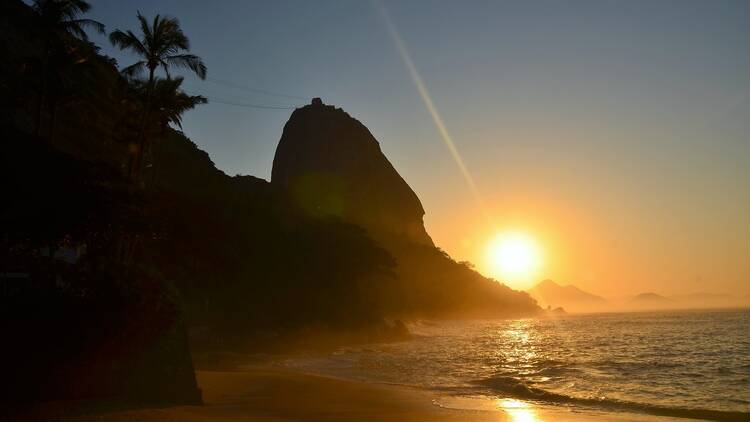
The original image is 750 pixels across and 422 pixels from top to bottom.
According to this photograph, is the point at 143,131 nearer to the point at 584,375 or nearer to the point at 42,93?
the point at 42,93

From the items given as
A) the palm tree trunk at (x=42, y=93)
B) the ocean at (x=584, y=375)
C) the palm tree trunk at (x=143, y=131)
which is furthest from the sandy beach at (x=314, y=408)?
the palm tree trunk at (x=42, y=93)

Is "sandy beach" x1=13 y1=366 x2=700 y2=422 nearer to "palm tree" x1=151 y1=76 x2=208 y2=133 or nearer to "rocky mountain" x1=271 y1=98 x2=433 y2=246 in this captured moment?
"palm tree" x1=151 y1=76 x2=208 y2=133

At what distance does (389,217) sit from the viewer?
6388 inches

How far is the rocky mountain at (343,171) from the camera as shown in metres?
158

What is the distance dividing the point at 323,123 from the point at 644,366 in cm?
14702

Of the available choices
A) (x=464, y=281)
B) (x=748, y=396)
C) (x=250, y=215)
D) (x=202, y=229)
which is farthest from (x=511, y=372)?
A: (x=464, y=281)

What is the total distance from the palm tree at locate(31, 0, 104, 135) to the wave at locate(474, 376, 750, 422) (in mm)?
22249

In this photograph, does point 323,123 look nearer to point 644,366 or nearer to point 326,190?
point 326,190

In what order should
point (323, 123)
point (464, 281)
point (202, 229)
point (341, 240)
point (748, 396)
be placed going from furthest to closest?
point (323, 123) → point (464, 281) → point (341, 240) → point (202, 229) → point (748, 396)

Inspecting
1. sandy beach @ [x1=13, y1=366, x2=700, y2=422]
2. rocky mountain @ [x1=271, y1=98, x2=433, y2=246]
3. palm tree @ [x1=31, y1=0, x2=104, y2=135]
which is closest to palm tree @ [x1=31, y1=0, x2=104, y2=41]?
palm tree @ [x1=31, y1=0, x2=104, y2=135]

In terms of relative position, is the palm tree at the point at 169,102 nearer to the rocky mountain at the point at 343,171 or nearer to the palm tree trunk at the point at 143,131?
the palm tree trunk at the point at 143,131

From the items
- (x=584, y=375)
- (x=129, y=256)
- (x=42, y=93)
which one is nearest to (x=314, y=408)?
(x=584, y=375)

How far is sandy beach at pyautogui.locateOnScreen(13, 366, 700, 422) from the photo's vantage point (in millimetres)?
10523

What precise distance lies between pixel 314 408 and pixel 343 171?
486 ft
